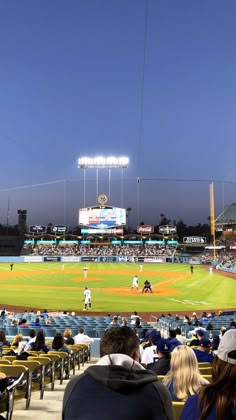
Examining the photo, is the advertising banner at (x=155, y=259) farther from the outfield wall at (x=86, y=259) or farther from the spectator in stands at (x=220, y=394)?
the spectator in stands at (x=220, y=394)

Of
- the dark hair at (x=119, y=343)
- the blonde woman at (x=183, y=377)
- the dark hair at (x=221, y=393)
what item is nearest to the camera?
the dark hair at (x=221, y=393)

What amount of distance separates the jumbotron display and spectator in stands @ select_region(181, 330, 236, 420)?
87.1 metres

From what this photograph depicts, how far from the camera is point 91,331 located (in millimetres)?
16422

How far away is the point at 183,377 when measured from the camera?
12.9 feet

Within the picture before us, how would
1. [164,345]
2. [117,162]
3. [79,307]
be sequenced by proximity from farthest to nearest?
[117,162] → [79,307] → [164,345]

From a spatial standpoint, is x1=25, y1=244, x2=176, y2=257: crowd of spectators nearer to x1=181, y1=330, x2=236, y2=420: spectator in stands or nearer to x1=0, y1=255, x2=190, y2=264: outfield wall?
x1=0, y1=255, x2=190, y2=264: outfield wall

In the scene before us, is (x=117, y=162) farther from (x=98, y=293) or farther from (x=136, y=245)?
(x=98, y=293)

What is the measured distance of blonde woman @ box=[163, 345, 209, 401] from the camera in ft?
12.7

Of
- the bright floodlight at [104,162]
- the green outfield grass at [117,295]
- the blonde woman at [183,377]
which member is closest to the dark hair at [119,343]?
the blonde woman at [183,377]

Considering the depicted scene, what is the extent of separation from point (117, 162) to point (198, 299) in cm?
5660

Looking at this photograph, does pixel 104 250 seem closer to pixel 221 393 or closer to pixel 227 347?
pixel 227 347

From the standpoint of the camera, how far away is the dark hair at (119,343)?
262cm

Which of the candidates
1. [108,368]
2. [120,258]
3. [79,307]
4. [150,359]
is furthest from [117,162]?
[108,368]

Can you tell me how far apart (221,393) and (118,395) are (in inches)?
22.3
